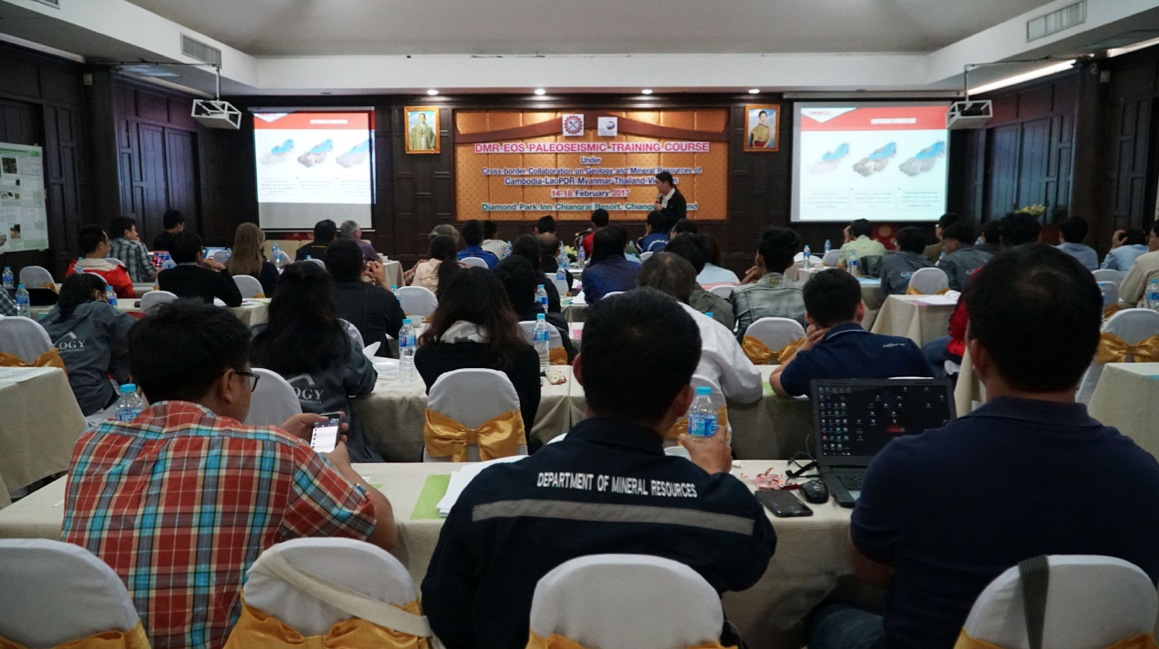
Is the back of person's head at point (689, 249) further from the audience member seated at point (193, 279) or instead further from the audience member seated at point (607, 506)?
the audience member seated at point (607, 506)

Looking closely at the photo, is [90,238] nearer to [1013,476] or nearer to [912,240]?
[912,240]

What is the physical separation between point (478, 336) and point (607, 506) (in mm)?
1986

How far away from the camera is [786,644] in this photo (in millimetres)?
2068

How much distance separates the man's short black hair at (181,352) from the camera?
5.49 feet

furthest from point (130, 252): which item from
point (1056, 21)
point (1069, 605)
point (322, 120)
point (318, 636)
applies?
point (1056, 21)

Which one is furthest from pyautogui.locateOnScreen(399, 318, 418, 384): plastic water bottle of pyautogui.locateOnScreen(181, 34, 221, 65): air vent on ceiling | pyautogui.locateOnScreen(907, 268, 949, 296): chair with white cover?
pyautogui.locateOnScreen(181, 34, 221, 65): air vent on ceiling

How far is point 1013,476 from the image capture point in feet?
4.35

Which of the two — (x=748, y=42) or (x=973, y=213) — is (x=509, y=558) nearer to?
(x=748, y=42)

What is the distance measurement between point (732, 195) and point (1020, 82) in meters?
4.04

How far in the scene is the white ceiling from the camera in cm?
1043

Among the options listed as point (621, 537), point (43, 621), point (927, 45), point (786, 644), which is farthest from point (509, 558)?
point (927, 45)

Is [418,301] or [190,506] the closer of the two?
[190,506]

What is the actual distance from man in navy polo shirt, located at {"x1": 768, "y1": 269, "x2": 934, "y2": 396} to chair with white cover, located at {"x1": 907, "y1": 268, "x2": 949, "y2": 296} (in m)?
4.17

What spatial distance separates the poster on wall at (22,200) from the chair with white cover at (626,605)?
28.8 feet
